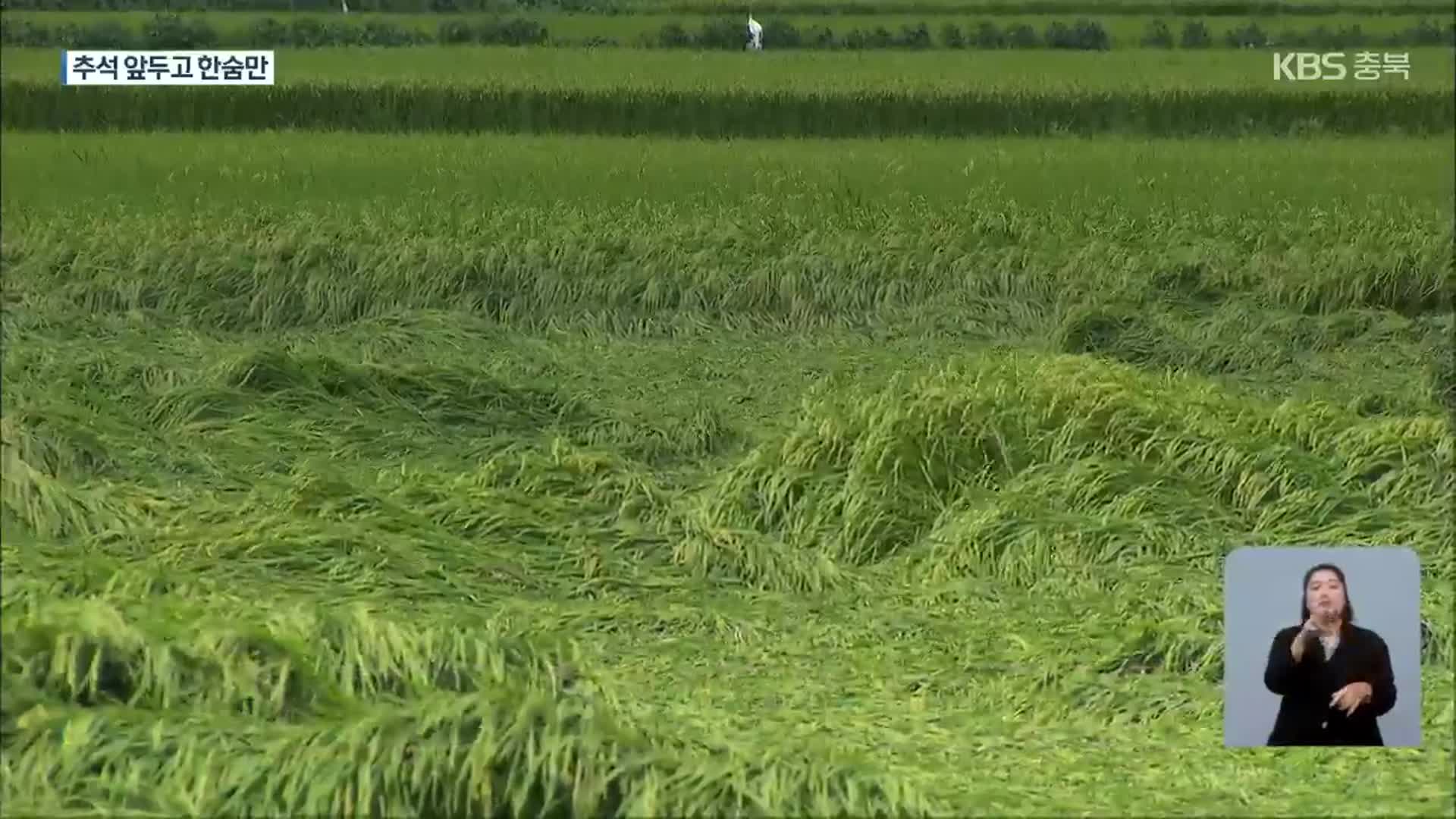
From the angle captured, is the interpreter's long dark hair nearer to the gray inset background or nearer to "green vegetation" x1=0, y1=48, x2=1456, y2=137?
the gray inset background

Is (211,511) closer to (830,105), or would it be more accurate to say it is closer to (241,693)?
(241,693)

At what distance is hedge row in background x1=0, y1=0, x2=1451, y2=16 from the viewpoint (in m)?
4.98

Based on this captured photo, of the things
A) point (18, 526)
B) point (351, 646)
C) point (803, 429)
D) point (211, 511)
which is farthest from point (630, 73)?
point (351, 646)

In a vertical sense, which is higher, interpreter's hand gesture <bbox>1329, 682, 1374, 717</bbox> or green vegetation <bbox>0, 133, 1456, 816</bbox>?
green vegetation <bbox>0, 133, 1456, 816</bbox>

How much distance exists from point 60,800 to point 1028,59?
3759 mm

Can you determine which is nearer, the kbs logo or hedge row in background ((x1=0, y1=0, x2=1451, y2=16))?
the kbs logo

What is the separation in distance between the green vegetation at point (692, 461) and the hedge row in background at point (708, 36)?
1.16ft

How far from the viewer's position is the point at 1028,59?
5004mm
